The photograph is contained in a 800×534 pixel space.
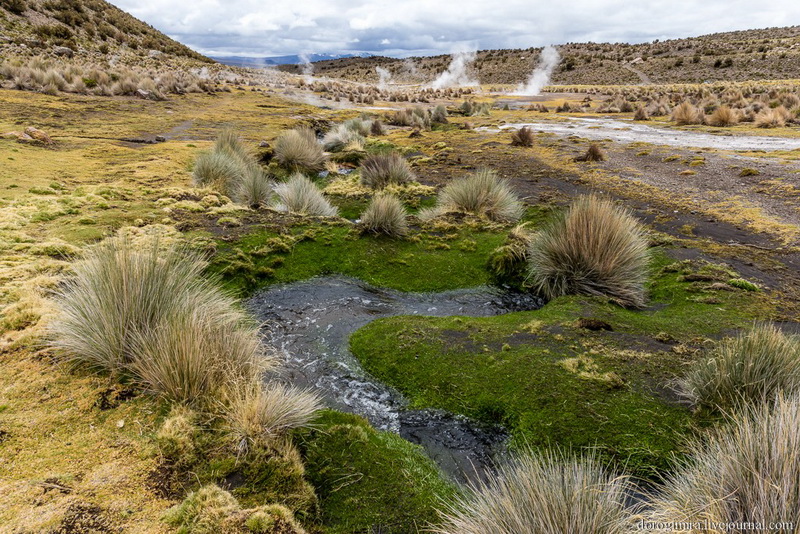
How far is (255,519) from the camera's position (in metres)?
2.16

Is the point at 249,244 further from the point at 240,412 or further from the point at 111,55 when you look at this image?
the point at 111,55

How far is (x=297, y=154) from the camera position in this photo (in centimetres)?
1270

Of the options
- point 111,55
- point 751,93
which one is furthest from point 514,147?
point 111,55

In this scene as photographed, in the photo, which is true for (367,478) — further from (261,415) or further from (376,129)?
(376,129)

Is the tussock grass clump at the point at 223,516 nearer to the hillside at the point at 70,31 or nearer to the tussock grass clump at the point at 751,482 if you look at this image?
the tussock grass clump at the point at 751,482

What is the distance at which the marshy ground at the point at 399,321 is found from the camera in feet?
8.16

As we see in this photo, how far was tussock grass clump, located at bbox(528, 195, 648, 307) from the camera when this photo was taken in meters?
5.59

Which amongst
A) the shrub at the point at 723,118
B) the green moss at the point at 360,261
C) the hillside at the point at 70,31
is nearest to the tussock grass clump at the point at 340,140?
the green moss at the point at 360,261

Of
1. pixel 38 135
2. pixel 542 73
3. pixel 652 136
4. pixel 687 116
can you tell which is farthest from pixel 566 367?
pixel 542 73

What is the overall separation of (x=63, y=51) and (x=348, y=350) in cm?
3233

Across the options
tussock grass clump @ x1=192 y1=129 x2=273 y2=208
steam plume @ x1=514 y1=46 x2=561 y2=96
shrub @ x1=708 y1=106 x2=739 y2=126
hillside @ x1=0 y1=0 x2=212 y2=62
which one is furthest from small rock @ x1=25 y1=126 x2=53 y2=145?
steam plume @ x1=514 y1=46 x2=561 y2=96

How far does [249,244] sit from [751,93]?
A: 35.8m

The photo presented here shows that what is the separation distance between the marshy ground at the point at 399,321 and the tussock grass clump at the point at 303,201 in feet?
1.77

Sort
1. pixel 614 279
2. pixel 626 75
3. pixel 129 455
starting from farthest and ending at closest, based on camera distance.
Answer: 1. pixel 626 75
2. pixel 614 279
3. pixel 129 455
